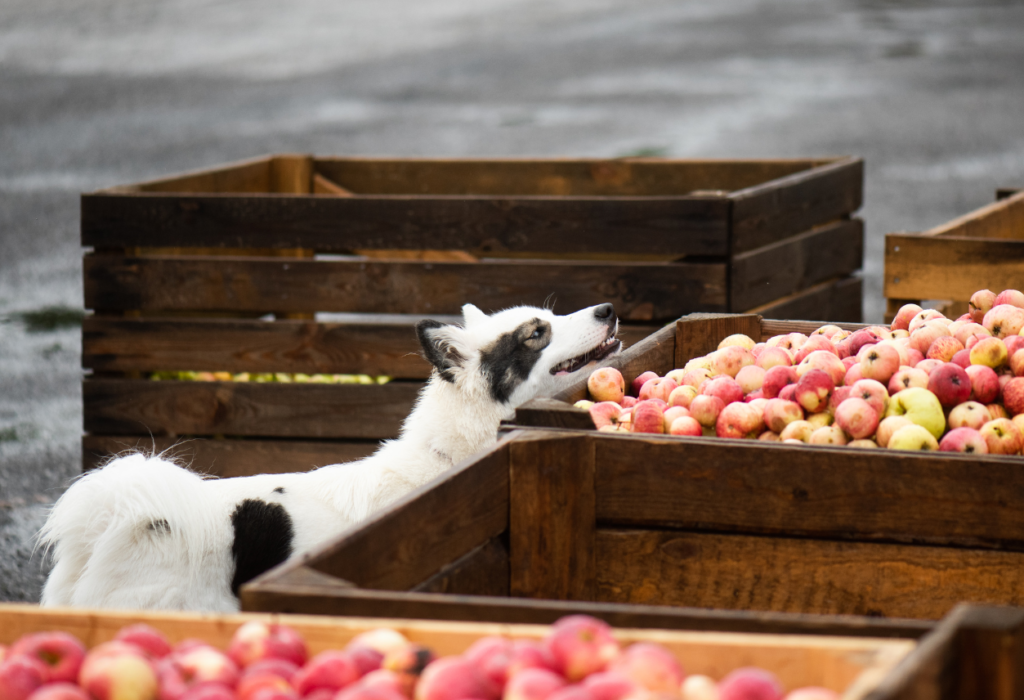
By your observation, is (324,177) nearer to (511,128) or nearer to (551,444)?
(551,444)

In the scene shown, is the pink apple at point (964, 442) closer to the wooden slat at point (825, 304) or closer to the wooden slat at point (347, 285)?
the wooden slat at point (347, 285)

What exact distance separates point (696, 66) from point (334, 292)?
1608cm

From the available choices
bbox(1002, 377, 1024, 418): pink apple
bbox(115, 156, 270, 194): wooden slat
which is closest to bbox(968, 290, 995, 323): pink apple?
bbox(1002, 377, 1024, 418): pink apple

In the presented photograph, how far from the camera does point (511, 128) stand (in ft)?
54.5

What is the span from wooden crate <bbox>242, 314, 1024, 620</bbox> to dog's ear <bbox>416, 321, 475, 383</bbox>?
1.35 metres

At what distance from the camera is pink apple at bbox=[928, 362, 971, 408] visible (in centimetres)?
271

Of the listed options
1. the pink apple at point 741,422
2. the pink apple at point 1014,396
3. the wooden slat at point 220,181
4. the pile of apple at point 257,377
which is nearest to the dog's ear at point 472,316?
the pile of apple at point 257,377

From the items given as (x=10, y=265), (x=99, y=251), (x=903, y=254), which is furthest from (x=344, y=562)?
(x=10, y=265)

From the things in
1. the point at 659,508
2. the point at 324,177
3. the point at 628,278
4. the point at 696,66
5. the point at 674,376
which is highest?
the point at 696,66

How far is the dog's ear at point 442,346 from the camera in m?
3.89

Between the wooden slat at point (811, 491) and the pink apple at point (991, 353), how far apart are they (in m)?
0.60

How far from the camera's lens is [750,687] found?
4.32 feet

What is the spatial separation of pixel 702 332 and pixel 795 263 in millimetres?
2224

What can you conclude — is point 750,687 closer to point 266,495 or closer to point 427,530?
point 427,530
